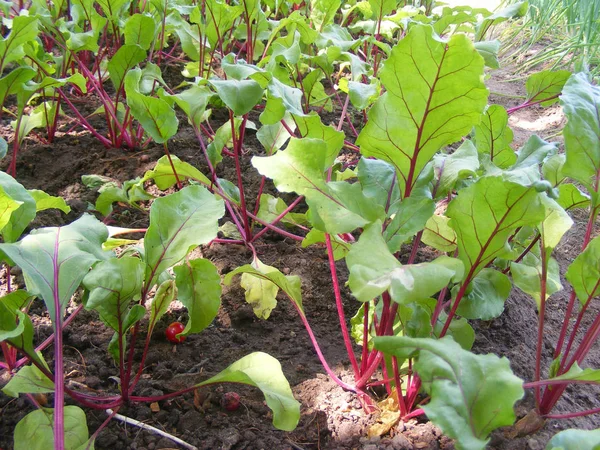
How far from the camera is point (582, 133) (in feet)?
3.42

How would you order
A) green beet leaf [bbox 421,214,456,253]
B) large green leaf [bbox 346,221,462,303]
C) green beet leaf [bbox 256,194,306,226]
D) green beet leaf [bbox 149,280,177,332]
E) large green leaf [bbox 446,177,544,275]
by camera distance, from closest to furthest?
1. large green leaf [bbox 346,221,462,303]
2. large green leaf [bbox 446,177,544,275]
3. green beet leaf [bbox 149,280,177,332]
4. green beet leaf [bbox 421,214,456,253]
5. green beet leaf [bbox 256,194,306,226]

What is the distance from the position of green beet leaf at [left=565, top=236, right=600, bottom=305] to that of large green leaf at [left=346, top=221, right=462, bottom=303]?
39 centimetres

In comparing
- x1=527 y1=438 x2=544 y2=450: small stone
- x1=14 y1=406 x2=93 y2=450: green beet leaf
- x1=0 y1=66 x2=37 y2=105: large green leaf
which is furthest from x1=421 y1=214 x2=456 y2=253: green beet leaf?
x1=0 y1=66 x2=37 y2=105: large green leaf

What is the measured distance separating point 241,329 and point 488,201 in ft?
2.77

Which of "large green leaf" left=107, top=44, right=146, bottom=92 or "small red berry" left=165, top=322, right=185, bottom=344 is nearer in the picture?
"small red berry" left=165, top=322, right=185, bottom=344

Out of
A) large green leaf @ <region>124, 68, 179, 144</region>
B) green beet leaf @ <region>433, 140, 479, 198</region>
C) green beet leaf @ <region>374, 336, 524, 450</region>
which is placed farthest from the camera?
large green leaf @ <region>124, 68, 179, 144</region>

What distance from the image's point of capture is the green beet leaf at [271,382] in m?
1.00

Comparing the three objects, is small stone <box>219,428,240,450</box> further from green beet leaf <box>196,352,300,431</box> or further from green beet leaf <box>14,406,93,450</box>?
green beet leaf <box>14,406,93,450</box>

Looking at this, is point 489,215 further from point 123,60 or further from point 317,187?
point 123,60

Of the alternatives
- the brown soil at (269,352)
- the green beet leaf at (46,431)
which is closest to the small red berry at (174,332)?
the brown soil at (269,352)

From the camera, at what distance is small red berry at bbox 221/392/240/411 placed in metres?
1.20

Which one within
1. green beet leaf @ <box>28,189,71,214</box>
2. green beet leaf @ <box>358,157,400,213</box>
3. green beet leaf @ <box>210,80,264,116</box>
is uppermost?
green beet leaf @ <box>210,80,264,116</box>

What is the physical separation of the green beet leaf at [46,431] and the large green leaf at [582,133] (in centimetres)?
110

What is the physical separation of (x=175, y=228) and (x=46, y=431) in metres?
0.47
